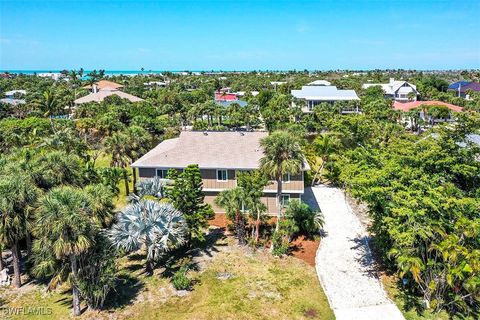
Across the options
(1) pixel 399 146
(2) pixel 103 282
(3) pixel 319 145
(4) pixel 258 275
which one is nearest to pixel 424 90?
(3) pixel 319 145

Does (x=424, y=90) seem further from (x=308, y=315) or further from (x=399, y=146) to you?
(x=308, y=315)

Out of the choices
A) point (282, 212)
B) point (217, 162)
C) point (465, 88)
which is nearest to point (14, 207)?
point (217, 162)

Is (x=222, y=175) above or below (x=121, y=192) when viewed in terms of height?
above

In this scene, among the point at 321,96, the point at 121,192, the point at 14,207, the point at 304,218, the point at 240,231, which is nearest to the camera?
the point at 14,207

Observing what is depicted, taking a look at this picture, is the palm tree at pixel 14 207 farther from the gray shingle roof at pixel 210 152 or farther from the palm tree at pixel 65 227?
the gray shingle roof at pixel 210 152

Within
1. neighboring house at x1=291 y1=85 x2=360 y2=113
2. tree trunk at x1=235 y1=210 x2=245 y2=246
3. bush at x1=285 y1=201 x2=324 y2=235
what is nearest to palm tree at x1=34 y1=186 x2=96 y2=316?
tree trunk at x1=235 y1=210 x2=245 y2=246

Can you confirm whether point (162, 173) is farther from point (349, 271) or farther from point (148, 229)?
point (349, 271)

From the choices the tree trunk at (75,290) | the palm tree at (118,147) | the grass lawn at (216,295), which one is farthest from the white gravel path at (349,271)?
the palm tree at (118,147)
